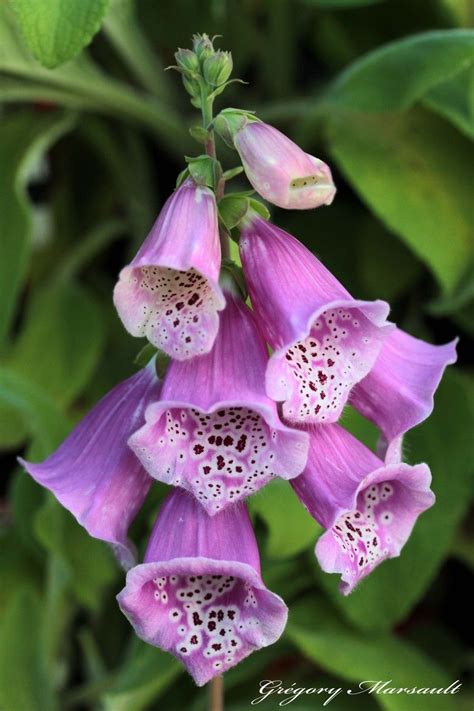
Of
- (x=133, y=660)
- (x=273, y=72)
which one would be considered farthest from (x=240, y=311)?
(x=273, y=72)

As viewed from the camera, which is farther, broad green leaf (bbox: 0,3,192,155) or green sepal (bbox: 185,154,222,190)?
broad green leaf (bbox: 0,3,192,155)

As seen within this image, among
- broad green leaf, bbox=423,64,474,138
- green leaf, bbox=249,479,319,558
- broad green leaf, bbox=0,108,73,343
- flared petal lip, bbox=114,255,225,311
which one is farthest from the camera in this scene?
broad green leaf, bbox=0,108,73,343

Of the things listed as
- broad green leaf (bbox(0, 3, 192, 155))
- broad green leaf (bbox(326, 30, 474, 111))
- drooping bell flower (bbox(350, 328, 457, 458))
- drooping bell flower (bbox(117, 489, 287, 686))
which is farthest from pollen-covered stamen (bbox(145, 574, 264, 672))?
broad green leaf (bbox(0, 3, 192, 155))

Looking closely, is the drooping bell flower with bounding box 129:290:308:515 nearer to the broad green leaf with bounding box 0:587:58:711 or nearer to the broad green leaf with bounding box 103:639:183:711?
the broad green leaf with bounding box 103:639:183:711

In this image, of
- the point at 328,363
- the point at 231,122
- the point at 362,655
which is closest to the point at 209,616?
the point at 328,363

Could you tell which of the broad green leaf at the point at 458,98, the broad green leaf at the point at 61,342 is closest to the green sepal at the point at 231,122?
the broad green leaf at the point at 458,98

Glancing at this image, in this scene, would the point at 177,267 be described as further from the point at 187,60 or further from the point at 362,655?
the point at 362,655

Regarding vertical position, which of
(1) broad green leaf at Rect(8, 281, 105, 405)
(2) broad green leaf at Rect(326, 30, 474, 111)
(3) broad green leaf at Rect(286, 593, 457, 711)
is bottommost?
(3) broad green leaf at Rect(286, 593, 457, 711)
